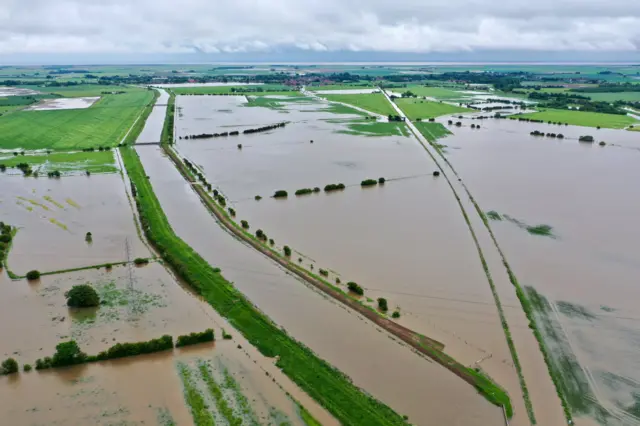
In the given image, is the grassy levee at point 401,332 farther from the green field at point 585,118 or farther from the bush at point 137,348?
the green field at point 585,118

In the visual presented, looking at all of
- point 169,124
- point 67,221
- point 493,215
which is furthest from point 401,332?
point 169,124

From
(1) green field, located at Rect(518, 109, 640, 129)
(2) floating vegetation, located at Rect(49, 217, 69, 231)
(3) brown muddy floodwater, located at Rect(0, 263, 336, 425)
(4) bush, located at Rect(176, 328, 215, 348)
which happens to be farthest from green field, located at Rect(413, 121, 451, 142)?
(4) bush, located at Rect(176, 328, 215, 348)

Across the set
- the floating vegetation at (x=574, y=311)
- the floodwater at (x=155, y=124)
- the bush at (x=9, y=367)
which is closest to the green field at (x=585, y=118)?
the floating vegetation at (x=574, y=311)

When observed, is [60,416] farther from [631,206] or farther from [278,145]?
[278,145]

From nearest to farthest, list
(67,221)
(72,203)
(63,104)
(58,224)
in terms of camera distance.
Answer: (58,224)
(67,221)
(72,203)
(63,104)

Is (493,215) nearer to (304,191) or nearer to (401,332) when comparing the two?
(304,191)

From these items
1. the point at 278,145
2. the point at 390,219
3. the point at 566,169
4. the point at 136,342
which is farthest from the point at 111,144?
the point at 566,169

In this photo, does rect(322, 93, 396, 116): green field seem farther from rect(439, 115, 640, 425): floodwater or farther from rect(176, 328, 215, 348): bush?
rect(176, 328, 215, 348): bush

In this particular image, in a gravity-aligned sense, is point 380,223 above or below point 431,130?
below
